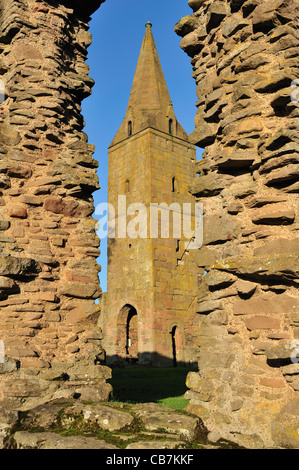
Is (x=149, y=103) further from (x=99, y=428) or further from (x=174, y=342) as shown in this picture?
(x=99, y=428)

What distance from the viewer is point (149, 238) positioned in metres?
18.5

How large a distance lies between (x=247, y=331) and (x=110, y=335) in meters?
16.2

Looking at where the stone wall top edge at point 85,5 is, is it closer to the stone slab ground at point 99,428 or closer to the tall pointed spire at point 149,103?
the stone slab ground at point 99,428

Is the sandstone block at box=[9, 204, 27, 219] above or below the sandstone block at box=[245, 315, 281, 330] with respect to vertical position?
above

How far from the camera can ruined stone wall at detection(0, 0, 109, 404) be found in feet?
15.5

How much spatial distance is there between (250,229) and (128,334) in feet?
54.0

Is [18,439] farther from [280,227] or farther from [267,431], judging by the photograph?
[280,227]

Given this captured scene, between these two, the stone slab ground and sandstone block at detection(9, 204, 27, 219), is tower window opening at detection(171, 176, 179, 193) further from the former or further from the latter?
the stone slab ground

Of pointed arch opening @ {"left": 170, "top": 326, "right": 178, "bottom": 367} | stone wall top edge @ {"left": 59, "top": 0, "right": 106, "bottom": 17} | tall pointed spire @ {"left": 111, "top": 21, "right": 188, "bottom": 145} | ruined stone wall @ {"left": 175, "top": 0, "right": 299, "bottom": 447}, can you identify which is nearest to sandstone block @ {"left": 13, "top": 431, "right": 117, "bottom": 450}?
ruined stone wall @ {"left": 175, "top": 0, "right": 299, "bottom": 447}

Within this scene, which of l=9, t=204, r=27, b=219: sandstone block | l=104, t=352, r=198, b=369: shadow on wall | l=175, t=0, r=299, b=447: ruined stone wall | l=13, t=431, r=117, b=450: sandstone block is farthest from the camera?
l=104, t=352, r=198, b=369: shadow on wall

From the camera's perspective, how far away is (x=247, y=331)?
3943mm

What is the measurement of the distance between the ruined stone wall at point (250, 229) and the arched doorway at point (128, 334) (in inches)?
591

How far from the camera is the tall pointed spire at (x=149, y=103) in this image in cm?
2042
